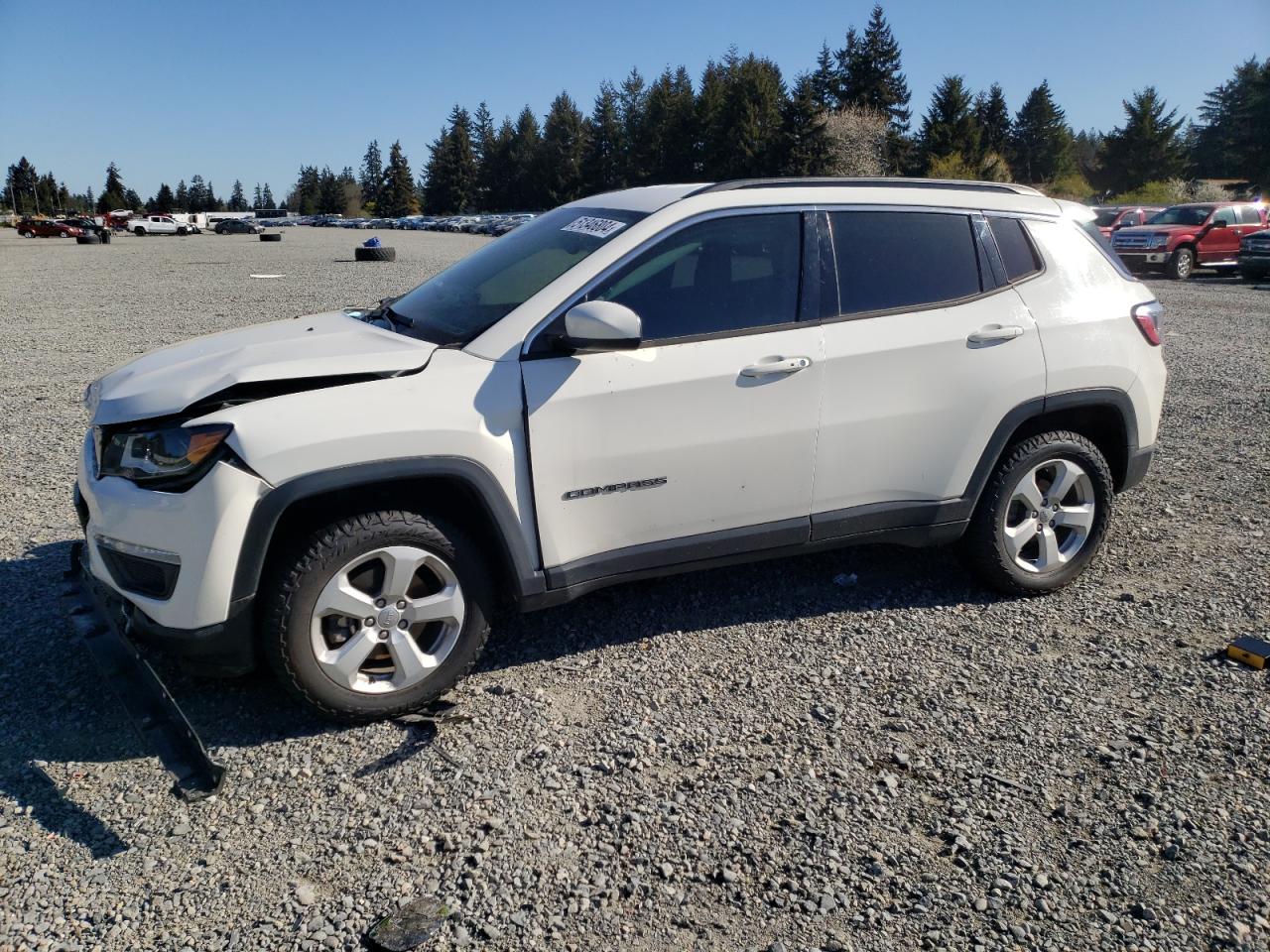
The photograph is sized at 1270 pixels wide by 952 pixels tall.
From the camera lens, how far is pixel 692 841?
9.67ft

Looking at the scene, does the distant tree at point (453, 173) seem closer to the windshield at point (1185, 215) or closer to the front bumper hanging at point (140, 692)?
the windshield at point (1185, 215)

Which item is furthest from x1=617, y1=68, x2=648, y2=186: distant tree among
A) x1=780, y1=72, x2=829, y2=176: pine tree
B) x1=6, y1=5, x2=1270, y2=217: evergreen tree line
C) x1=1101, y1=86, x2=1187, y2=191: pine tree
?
x1=1101, y1=86, x2=1187, y2=191: pine tree

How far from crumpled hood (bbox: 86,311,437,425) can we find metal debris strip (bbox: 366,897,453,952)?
1.77 m

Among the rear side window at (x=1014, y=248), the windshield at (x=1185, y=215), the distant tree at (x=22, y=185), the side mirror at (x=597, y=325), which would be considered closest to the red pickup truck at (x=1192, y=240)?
the windshield at (x=1185, y=215)

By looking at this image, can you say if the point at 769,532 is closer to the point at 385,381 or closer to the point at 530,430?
the point at 530,430

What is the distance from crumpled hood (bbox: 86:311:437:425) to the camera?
3.35 metres

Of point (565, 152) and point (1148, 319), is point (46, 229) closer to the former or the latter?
point (565, 152)

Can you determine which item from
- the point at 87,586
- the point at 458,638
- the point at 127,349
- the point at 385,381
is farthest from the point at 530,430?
the point at 127,349

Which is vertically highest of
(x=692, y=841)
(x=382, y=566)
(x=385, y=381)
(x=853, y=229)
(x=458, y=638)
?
(x=853, y=229)

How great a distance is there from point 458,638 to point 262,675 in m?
0.93

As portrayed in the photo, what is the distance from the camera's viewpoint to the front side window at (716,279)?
382 centimetres

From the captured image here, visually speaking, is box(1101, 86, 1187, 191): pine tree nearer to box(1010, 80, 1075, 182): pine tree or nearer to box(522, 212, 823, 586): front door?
box(1010, 80, 1075, 182): pine tree

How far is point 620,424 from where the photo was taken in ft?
12.0

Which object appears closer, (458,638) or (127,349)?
(458,638)
